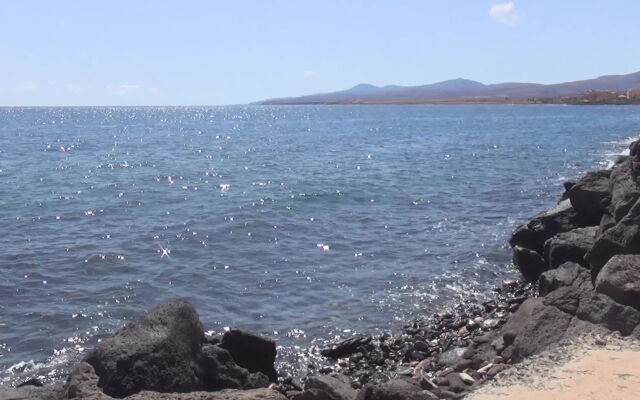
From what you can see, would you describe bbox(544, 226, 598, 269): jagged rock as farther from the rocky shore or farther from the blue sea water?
the blue sea water

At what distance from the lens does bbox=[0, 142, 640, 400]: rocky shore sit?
7398 mm

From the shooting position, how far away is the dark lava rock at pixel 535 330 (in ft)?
27.6

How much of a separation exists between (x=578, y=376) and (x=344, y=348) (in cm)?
436

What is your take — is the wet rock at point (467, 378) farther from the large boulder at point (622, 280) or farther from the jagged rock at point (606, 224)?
the jagged rock at point (606, 224)

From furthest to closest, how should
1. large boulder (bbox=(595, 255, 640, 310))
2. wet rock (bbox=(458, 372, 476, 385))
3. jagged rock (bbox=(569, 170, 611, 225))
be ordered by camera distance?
jagged rock (bbox=(569, 170, 611, 225))
large boulder (bbox=(595, 255, 640, 310))
wet rock (bbox=(458, 372, 476, 385))

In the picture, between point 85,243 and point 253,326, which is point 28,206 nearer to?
point 85,243

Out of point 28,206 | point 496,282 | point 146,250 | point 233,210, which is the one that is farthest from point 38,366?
point 28,206

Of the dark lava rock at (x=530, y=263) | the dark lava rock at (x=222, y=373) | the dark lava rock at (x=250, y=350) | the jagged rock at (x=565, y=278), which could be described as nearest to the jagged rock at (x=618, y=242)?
the jagged rock at (x=565, y=278)

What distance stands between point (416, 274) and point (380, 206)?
860cm

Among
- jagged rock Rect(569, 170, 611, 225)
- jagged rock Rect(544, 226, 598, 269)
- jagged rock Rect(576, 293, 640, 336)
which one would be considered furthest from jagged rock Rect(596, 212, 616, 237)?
jagged rock Rect(576, 293, 640, 336)

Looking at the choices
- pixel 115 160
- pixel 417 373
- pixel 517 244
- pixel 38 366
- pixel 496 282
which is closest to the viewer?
pixel 417 373

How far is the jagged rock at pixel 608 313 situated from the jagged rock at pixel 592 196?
20.2 feet

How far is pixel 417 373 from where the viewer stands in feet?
30.0

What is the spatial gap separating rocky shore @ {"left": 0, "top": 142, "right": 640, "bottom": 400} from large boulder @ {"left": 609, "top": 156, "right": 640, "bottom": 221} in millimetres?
36
